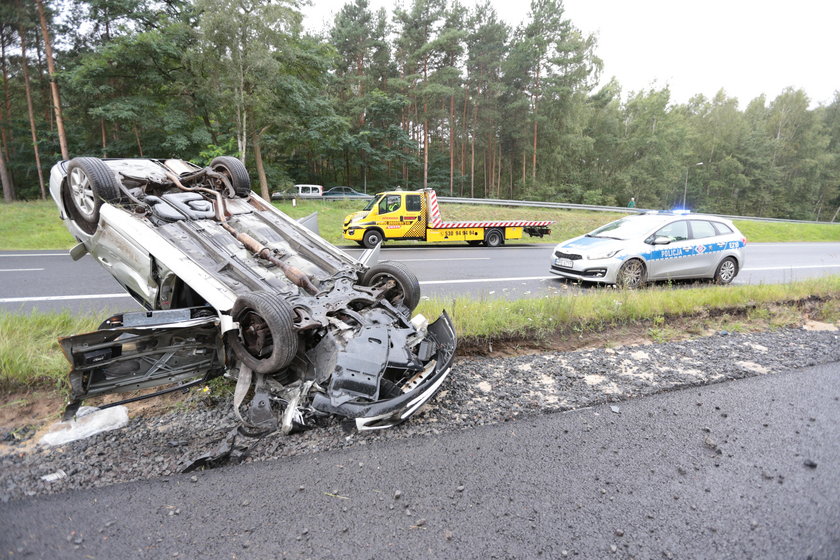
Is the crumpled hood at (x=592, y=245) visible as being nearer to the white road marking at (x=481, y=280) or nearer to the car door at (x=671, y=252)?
the car door at (x=671, y=252)

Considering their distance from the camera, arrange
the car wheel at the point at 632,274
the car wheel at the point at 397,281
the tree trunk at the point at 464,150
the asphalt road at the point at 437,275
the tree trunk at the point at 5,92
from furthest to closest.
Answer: the tree trunk at the point at 464,150, the tree trunk at the point at 5,92, the car wheel at the point at 632,274, the asphalt road at the point at 437,275, the car wheel at the point at 397,281

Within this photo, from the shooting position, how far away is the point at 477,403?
2969mm

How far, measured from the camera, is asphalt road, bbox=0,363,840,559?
5.74 feet

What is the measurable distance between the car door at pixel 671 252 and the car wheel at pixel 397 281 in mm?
5522

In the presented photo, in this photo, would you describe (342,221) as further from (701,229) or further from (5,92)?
(5,92)

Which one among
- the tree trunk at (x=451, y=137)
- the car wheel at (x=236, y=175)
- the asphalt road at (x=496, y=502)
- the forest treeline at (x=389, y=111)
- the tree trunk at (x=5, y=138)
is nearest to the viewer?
the asphalt road at (x=496, y=502)

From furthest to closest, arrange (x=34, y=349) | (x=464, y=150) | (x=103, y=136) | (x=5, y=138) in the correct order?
(x=464, y=150), (x=5, y=138), (x=103, y=136), (x=34, y=349)

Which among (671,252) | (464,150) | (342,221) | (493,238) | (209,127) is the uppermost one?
(464,150)

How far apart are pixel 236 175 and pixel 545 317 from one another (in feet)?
13.7

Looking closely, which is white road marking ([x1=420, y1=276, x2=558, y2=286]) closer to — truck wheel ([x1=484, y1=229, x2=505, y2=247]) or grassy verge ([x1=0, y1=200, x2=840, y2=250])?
truck wheel ([x1=484, y1=229, x2=505, y2=247])

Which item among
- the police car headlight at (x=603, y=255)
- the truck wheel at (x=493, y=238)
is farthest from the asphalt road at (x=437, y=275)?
the truck wheel at (x=493, y=238)

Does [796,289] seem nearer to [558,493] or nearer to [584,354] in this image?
[584,354]

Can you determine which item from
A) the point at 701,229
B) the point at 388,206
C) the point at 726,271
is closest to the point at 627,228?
the point at 701,229

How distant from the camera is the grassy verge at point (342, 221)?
496 inches
